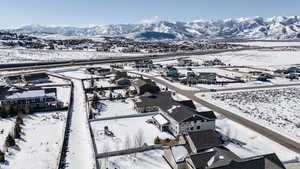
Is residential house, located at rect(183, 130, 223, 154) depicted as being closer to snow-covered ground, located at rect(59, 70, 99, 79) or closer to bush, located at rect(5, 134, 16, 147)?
bush, located at rect(5, 134, 16, 147)

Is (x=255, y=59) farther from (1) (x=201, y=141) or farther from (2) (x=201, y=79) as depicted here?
(1) (x=201, y=141)

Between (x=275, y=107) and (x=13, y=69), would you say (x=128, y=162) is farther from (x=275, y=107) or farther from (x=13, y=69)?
(x=13, y=69)

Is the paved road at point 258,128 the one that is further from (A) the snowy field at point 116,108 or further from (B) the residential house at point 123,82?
(B) the residential house at point 123,82

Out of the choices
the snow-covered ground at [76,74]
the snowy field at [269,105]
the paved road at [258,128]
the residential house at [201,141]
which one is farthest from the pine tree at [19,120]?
the snow-covered ground at [76,74]

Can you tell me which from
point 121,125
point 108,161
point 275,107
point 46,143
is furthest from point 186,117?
point 275,107

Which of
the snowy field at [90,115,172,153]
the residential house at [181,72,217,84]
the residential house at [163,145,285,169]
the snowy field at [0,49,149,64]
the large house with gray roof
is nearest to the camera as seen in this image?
the residential house at [163,145,285,169]

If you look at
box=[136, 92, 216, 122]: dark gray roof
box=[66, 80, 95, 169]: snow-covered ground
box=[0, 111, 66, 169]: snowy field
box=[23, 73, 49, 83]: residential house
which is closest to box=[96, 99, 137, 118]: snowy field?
box=[136, 92, 216, 122]: dark gray roof

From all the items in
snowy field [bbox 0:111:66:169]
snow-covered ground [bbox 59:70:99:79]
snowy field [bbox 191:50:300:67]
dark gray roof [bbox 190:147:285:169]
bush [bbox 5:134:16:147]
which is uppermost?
snowy field [bbox 191:50:300:67]
